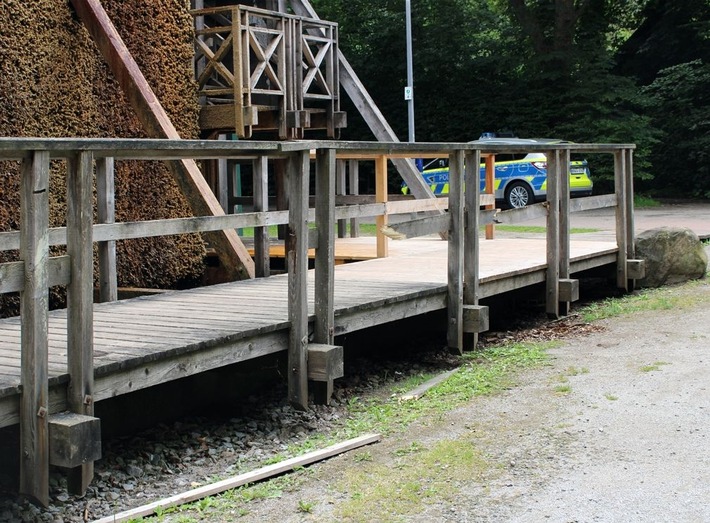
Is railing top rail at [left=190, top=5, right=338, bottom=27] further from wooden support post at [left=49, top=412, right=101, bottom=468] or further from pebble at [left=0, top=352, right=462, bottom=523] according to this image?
wooden support post at [left=49, top=412, right=101, bottom=468]

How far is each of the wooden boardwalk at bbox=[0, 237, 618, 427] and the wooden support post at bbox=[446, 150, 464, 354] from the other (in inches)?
4.3

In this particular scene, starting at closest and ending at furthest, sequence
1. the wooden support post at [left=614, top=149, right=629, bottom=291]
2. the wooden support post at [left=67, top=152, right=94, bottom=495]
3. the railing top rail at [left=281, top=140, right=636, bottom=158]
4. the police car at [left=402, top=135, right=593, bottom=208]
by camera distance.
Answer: the wooden support post at [left=67, top=152, right=94, bottom=495], the railing top rail at [left=281, top=140, right=636, bottom=158], the wooden support post at [left=614, top=149, right=629, bottom=291], the police car at [left=402, top=135, right=593, bottom=208]

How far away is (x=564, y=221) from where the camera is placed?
10.2 metres

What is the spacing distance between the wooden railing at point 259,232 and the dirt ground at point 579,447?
94 centimetres

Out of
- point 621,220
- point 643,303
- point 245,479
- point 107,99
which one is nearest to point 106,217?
point 107,99

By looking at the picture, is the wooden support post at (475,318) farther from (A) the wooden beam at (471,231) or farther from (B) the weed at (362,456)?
(B) the weed at (362,456)

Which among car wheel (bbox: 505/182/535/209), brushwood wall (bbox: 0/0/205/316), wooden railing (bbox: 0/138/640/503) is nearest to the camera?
wooden railing (bbox: 0/138/640/503)

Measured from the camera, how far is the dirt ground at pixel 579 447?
4.84 metres

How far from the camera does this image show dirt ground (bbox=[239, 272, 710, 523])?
4.84m

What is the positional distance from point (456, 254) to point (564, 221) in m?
2.22

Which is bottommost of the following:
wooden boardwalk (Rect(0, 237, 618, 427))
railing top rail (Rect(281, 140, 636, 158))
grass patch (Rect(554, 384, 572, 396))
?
grass patch (Rect(554, 384, 572, 396))

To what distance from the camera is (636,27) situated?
107 ft

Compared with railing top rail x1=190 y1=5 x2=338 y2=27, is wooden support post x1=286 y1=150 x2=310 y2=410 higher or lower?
lower

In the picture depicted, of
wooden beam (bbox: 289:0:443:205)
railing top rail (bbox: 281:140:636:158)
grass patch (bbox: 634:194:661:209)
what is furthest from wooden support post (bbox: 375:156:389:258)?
grass patch (bbox: 634:194:661:209)
